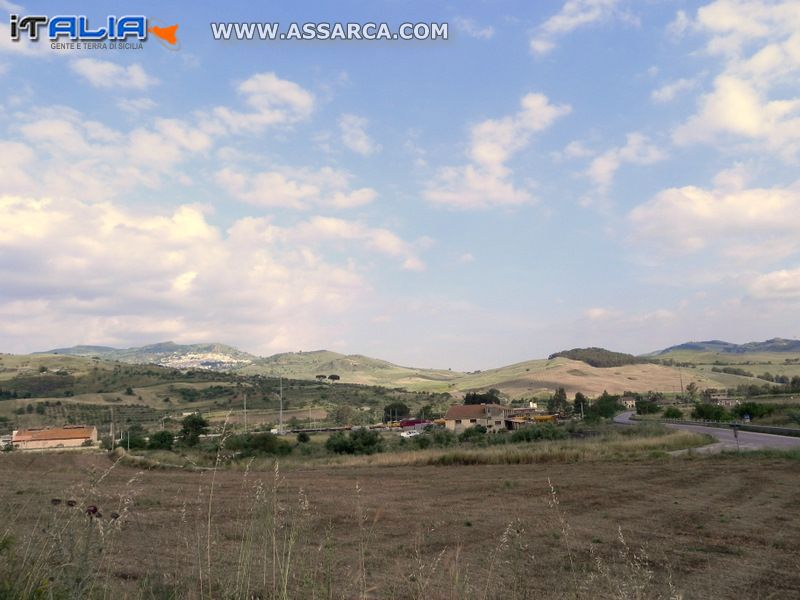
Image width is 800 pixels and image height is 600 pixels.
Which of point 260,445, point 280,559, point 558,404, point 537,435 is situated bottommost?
point 558,404

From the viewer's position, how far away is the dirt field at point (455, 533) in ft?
15.3

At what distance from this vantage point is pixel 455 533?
Answer: 467 inches

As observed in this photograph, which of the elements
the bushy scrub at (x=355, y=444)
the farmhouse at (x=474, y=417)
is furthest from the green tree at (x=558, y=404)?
the bushy scrub at (x=355, y=444)

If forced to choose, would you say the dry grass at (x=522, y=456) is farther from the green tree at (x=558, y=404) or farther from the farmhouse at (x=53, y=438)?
the green tree at (x=558, y=404)

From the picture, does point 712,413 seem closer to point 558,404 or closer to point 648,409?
point 648,409

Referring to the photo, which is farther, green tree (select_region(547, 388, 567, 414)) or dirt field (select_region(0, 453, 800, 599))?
green tree (select_region(547, 388, 567, 414))

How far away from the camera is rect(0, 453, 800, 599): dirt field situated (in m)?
4.68

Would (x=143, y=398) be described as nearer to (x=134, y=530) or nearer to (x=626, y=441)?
(x=626, y=441)

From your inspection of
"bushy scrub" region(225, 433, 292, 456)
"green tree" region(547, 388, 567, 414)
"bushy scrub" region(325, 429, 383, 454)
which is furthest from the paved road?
"green tree" region(547, 388, 567, 414)

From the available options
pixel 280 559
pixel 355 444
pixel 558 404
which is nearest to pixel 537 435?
pixel 355 444

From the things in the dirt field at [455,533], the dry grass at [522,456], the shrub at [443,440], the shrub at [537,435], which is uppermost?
the dirt field at [455,533]

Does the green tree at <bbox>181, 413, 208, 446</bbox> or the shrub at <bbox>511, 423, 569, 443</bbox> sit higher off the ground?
the green tree at <bbox>181, 413, 208, 446</bbox>

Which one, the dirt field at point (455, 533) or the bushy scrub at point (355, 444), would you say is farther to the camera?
the bushy scrub at point (355, 444)

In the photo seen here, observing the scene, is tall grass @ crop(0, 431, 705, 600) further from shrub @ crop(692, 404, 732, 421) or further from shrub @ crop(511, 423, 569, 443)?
shrub @ crop(692, 404, 732, 421)
